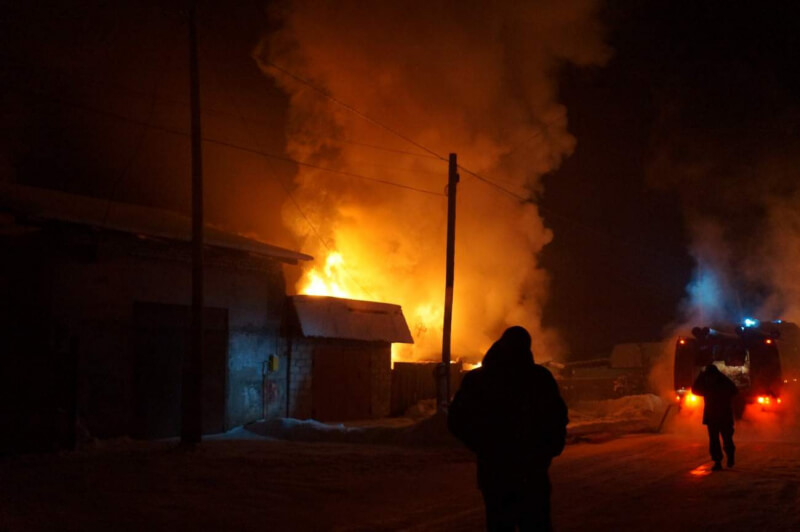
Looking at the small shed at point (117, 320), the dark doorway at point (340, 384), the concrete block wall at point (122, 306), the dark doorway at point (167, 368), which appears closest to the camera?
the small shed at point (117, 320)

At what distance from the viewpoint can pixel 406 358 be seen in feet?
104

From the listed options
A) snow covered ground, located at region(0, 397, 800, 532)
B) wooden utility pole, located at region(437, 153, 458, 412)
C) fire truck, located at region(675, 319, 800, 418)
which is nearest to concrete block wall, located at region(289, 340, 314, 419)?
wooden utility pole, located at region(437, 153, 458, 412)

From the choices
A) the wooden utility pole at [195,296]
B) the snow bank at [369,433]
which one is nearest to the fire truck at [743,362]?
the snow bank at [369,433]

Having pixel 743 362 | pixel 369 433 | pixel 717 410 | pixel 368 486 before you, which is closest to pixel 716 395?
pixel 717 410

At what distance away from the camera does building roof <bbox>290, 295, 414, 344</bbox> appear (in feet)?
71.3

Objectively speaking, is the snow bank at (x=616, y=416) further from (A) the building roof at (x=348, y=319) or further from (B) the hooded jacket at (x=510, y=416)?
(B) the hooded jacket at (x=510, y=416)

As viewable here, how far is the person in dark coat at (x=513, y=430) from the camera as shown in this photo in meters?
5.32

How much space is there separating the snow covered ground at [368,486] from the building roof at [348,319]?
4927 mm

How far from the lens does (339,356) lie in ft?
75.9

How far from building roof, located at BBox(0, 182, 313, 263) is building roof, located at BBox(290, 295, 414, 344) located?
5.25ft

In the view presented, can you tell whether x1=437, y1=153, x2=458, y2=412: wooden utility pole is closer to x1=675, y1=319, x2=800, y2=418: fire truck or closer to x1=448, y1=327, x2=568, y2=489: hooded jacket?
x1=675, y1=319, x2=800, y2=418: fire truck

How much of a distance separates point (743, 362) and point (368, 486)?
11.7 meters

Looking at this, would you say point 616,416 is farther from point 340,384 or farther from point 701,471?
point 701,471

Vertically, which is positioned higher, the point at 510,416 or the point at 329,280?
the point at 329,280
